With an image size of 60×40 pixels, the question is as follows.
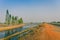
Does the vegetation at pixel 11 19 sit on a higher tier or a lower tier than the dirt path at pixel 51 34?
higher

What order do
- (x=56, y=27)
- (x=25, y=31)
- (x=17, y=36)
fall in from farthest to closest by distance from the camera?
(x=56, y=27) → (x=25, y=31) → (x=17, y=36)

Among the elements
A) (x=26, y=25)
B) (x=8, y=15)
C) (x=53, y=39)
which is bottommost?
(x=53, y=39)

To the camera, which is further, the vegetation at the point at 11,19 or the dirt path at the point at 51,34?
the vegetation at the point at 11,19

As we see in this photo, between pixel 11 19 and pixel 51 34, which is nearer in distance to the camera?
pixel 51 34

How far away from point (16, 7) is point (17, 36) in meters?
0.81

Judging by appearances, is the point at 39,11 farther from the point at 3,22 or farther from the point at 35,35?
the point at 3,22

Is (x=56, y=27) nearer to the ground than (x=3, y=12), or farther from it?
nearer to the ground

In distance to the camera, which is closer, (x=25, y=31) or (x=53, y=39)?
(x=53, y=39)

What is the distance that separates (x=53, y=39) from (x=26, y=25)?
0.73m

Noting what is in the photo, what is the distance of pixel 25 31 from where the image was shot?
287 cm

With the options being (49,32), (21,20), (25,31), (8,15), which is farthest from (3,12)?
(49,32)

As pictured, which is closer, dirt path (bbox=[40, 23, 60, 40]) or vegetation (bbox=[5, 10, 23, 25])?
dirt path (bbox=[40, 23, 60, 40])

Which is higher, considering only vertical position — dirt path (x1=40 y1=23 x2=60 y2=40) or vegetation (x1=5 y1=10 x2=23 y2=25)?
vegetation (x1=5 y1=10 x2=23 y2=25)

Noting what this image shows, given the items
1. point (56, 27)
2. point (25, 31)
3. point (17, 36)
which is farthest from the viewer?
point (56, 27)
